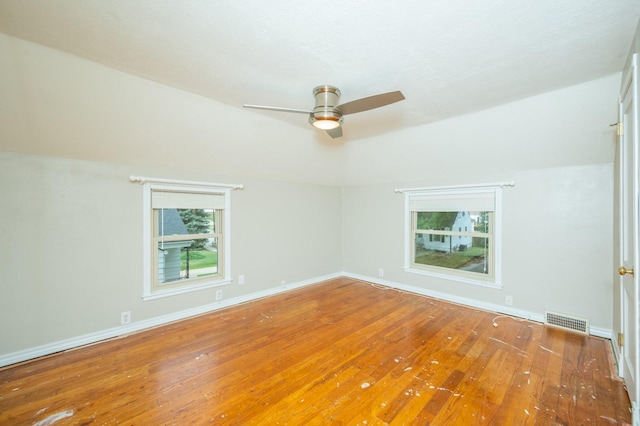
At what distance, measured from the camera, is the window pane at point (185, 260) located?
3473 millimetres

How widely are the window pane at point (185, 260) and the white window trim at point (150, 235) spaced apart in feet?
0.56

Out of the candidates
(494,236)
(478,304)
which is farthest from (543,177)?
(478,304)

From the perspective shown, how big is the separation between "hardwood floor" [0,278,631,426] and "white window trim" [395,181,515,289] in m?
0.61

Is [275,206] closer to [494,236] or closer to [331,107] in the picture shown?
[331,107]

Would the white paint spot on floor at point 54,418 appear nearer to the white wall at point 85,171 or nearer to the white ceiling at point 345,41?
the white wall at point 85,171

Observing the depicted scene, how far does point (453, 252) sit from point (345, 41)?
3.76 meters

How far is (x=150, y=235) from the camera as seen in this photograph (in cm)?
321

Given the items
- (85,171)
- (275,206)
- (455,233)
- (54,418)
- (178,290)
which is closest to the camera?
(54,418)

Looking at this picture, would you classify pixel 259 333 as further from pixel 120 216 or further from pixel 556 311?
pixel 556 311

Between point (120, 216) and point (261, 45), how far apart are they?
2.56 m

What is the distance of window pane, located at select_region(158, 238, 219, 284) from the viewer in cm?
347

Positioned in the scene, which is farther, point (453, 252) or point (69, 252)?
point (453, 252)

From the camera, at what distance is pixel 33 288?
2549 millimetres

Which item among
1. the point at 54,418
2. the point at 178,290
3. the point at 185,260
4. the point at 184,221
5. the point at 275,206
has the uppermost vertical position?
the point at 275,206
